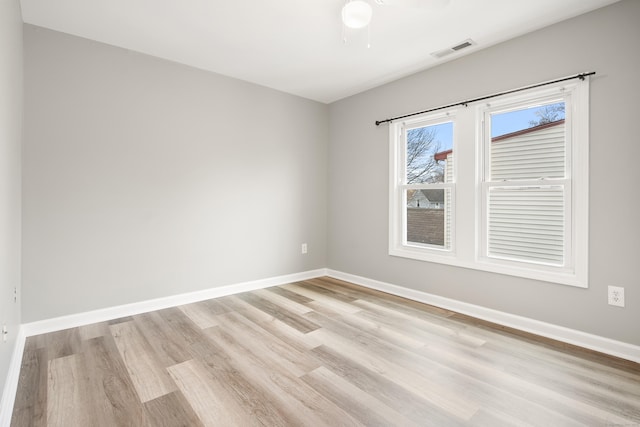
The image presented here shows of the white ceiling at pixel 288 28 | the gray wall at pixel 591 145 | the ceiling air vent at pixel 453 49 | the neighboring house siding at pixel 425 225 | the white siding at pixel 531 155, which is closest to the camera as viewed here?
the gray wall at pixel 591 145

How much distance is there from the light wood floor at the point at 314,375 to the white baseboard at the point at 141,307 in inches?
4.3

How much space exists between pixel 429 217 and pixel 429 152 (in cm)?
72

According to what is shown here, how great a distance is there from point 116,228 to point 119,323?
0.84m

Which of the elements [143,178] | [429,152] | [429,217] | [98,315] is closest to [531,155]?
[429,152]

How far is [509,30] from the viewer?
100 inches

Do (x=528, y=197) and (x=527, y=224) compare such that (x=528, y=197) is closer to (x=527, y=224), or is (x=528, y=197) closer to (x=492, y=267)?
(x=527, y=224)

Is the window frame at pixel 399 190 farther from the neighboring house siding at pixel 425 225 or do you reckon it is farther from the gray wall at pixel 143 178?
the gray wall at pixel 143 178

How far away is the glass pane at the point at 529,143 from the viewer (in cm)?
252

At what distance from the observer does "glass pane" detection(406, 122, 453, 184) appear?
3266 millimetres

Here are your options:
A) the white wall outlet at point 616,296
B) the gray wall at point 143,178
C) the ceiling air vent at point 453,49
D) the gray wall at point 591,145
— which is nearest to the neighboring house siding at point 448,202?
the gray wall at point 591,145

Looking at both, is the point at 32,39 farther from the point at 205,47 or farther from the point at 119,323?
the point at 119,323

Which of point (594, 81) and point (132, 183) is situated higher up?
point (594, 81)

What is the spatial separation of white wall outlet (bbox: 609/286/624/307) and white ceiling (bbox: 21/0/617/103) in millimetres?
2033

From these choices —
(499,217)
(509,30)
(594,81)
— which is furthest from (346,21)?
(499,217)
